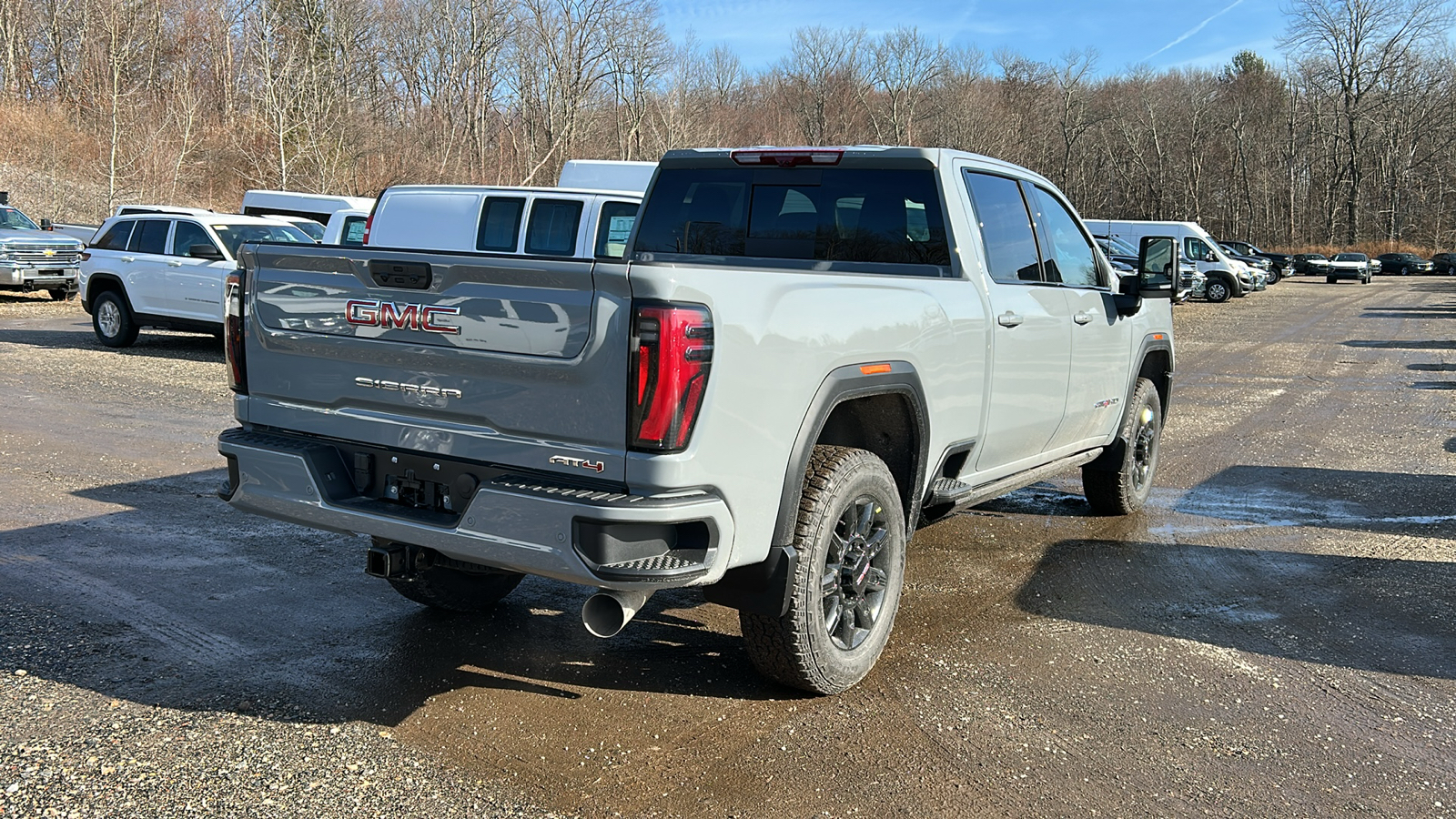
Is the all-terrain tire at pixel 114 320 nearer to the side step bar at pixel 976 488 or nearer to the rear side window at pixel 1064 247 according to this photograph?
the rear side window at pixel 1064 247

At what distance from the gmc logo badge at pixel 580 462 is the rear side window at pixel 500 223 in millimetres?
9261

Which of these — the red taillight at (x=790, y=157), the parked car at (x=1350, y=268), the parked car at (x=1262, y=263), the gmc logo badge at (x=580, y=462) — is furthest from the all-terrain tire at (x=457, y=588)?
the parked car at (x=1350, y=268)

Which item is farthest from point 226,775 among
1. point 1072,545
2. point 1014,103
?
point 1014,103

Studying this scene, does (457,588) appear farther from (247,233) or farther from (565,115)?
(565,115)

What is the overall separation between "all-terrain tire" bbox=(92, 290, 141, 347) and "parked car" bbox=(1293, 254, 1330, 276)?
53.6 meters

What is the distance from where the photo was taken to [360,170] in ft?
148

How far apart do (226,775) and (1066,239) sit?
15.6 ft

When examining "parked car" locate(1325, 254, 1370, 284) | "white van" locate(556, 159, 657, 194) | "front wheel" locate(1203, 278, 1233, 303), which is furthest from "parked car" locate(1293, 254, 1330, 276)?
"white van" locate(556, 159, 657, 194)

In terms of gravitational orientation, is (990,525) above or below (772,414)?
below

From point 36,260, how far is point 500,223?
14594 millimetres

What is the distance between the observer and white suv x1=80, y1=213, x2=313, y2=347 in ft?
48.5

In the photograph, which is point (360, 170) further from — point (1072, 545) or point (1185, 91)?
point (1185, 91)

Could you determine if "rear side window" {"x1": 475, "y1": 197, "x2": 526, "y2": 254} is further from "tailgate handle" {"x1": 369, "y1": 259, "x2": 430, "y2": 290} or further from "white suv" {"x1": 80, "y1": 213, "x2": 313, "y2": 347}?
"tailgate handle" {"x1": 369, "y1": 259, "x2": 430, "y2": 290}

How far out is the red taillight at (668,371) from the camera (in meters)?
3.21
